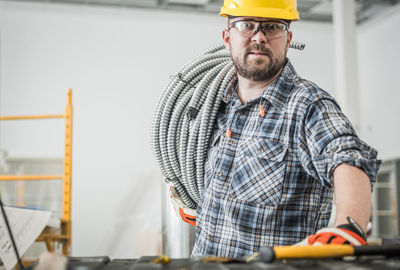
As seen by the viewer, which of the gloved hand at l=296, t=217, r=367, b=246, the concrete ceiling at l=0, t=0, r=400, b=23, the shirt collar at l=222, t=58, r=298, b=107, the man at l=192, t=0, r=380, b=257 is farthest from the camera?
the concrete ceiling at l=0, t=0, r=400, b=23

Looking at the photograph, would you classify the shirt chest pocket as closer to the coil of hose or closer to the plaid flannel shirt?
the plaid flannel shirt

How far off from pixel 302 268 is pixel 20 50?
6.23 metres

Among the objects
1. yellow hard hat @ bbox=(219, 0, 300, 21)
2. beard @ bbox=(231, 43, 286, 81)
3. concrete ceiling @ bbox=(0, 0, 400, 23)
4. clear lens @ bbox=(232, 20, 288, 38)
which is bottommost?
beard @ bbox=(231, 43, 286, 81)

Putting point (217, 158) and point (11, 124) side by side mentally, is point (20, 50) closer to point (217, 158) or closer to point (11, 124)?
point (11, 124)

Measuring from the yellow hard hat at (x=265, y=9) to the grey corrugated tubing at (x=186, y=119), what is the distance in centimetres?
29

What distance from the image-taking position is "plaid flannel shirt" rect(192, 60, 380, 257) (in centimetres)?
127

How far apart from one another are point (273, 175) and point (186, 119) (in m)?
0.53

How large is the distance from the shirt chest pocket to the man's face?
8.5 inches

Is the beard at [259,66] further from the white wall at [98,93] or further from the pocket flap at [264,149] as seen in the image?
the white wall at [98,93]

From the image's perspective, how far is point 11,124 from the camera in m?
5.95

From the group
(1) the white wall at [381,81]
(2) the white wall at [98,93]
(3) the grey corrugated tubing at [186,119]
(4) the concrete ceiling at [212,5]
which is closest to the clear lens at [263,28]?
(3) the grey corrugated tubing at [186,119]

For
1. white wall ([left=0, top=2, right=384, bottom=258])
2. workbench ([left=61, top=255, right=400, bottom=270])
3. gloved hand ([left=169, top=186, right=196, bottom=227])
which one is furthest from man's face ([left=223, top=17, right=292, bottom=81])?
white wall ([left=0, top=2, right=384, bottom=258])

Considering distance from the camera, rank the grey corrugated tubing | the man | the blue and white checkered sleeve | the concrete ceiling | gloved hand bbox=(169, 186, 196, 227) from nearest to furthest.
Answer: the blue and white checkered sleeve → the man → the grey corrugated tubing → gloved hand bbox=(169, 186, 196, 227) → the concrete ceiling

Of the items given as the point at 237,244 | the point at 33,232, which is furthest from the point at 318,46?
the point at 237,244
